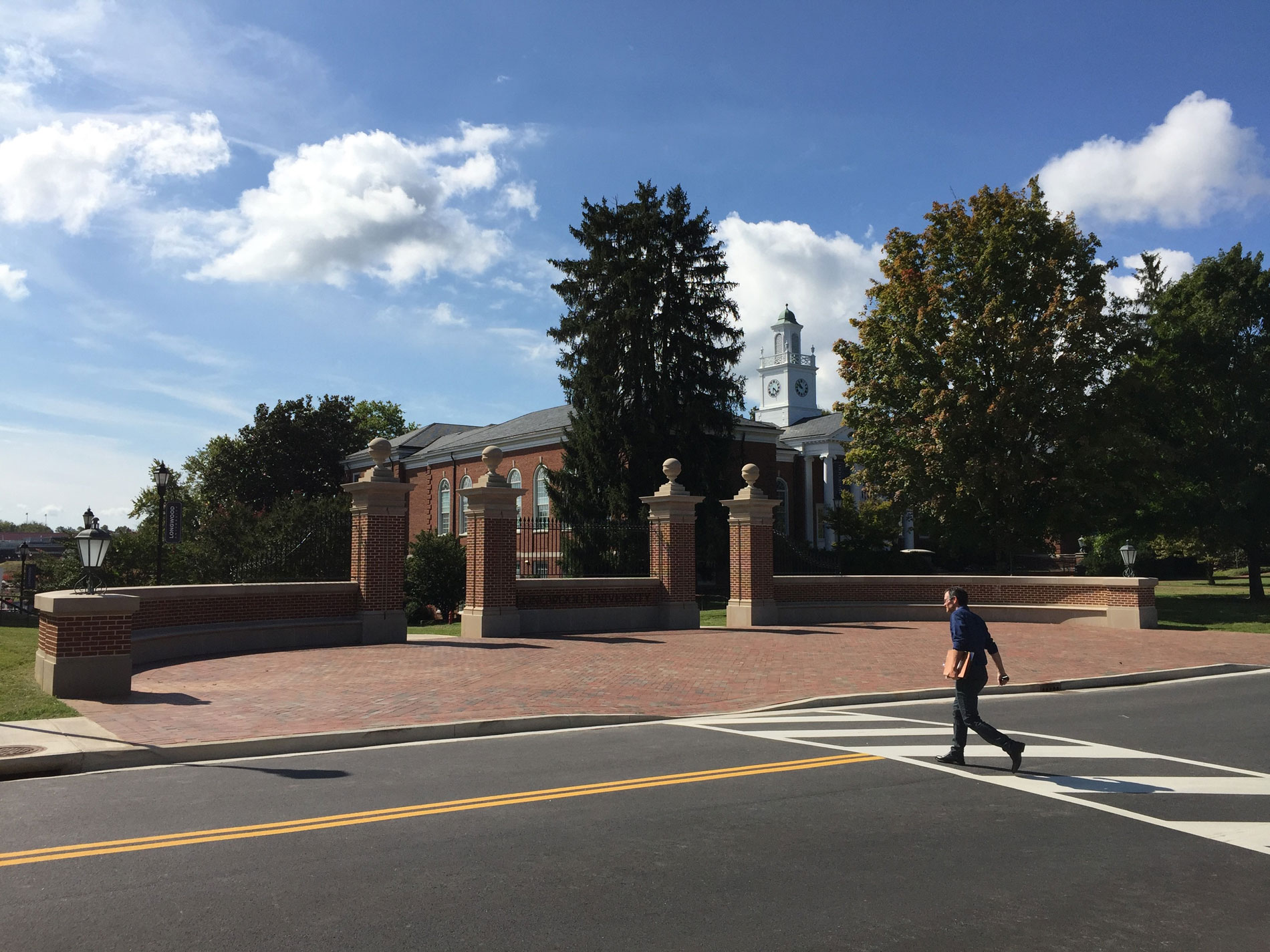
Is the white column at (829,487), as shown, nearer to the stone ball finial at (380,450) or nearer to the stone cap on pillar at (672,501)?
the stone cap on pillar at (672,501)

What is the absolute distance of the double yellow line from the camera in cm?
598

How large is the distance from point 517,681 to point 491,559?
6432 millimetres

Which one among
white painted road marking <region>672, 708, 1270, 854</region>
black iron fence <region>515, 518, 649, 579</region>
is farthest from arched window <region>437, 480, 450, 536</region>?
white painted road marking <region>672, 708, 1270, 854</region>

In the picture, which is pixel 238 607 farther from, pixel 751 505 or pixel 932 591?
pixel 932 591

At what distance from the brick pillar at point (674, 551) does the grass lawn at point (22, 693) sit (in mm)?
12522

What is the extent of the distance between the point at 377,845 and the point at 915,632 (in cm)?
1757

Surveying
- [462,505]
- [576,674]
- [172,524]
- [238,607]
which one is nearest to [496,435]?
[462,505]

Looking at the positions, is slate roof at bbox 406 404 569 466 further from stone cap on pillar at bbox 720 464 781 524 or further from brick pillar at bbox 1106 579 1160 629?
brick pillar at bbox 1106 579 1160 629

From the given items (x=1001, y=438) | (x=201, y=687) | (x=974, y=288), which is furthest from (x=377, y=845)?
(x=974, y=288)

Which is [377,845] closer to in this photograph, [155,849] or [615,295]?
[155,849]

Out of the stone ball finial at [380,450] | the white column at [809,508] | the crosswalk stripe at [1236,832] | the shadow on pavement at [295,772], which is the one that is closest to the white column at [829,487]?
the white column at [809,508]

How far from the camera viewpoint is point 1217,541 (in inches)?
1283

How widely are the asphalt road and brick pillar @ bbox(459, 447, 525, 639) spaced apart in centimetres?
1011

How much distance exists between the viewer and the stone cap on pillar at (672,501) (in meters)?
22.7
